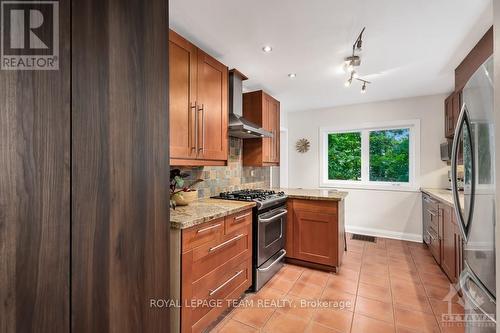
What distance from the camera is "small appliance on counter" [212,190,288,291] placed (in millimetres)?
2277

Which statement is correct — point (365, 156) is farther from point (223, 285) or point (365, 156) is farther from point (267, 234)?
point (223, 285)

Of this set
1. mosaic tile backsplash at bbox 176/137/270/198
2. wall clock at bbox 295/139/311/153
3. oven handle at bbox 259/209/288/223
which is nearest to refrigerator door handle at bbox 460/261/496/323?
oven handle at bbox 259/209/288/223

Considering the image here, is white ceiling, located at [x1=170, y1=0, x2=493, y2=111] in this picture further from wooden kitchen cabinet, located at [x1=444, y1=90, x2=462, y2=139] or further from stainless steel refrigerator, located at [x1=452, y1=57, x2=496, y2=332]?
stainless steel refrigerator, located at [x1=452, y1=57, x2=496, y2=332]

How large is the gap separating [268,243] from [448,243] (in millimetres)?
1924

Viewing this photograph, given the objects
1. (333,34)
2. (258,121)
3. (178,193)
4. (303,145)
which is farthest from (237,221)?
(303,145)

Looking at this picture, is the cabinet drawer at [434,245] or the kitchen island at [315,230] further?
the cabinet drawer at [434,245]

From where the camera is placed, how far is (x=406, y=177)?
4004 millimetres

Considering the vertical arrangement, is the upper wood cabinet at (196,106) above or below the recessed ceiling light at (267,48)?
below

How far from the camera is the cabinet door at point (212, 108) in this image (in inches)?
82.0

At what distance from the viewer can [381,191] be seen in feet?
13.5

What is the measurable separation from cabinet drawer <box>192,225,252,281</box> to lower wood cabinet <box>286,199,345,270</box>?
847 millimetres

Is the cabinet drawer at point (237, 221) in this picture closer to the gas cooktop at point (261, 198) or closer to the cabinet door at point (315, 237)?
the gas cooktop at point (261, 198)

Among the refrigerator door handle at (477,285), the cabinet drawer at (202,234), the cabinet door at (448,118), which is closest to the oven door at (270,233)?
the cabinet drawer at (202,234)

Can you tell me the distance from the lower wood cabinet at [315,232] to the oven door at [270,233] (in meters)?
0.14
